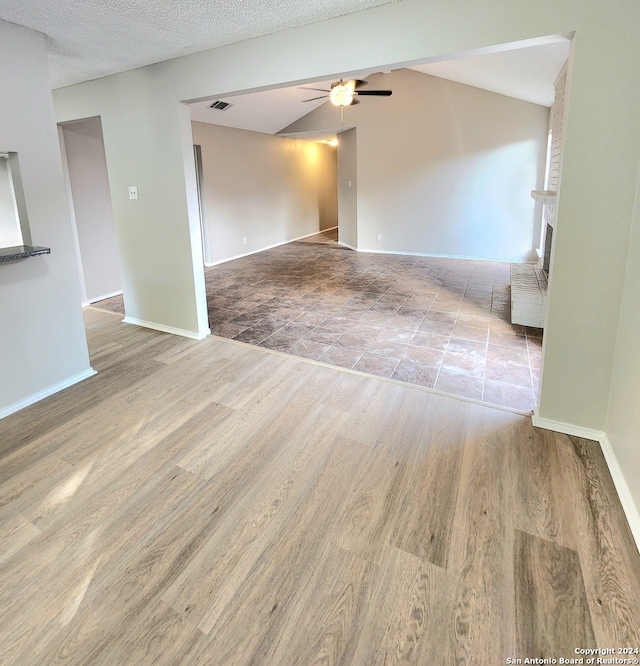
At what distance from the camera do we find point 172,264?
3773mm

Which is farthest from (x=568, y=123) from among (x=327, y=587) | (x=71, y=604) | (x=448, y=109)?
(x=448, y=109)

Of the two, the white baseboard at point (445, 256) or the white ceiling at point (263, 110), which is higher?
the white ceiling at point (263, 110)

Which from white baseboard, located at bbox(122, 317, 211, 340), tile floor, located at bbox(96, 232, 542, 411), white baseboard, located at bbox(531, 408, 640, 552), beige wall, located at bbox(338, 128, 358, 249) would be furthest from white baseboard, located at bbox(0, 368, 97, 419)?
beige wall, located at bbox(338, 128, 358, 249)

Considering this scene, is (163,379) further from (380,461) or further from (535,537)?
(535,537)

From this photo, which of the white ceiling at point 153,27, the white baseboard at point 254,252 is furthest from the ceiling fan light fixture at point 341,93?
the white baseboard at point 254,252

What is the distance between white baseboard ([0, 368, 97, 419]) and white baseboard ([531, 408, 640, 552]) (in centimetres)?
311

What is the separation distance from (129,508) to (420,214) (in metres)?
6.82

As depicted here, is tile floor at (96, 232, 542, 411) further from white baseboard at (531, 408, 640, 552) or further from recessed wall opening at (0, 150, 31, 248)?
recessed wall opening at (0, 150, 31, 248)

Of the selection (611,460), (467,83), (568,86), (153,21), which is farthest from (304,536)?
(467,83)

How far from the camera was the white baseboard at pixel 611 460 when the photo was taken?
164 cm

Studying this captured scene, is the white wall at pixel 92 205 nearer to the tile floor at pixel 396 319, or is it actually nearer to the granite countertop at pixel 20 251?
the tile floor at pixel 396 319

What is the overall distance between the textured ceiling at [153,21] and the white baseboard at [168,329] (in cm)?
221

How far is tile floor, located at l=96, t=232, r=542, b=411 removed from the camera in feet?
10.1

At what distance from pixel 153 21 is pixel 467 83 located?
5.36 m
